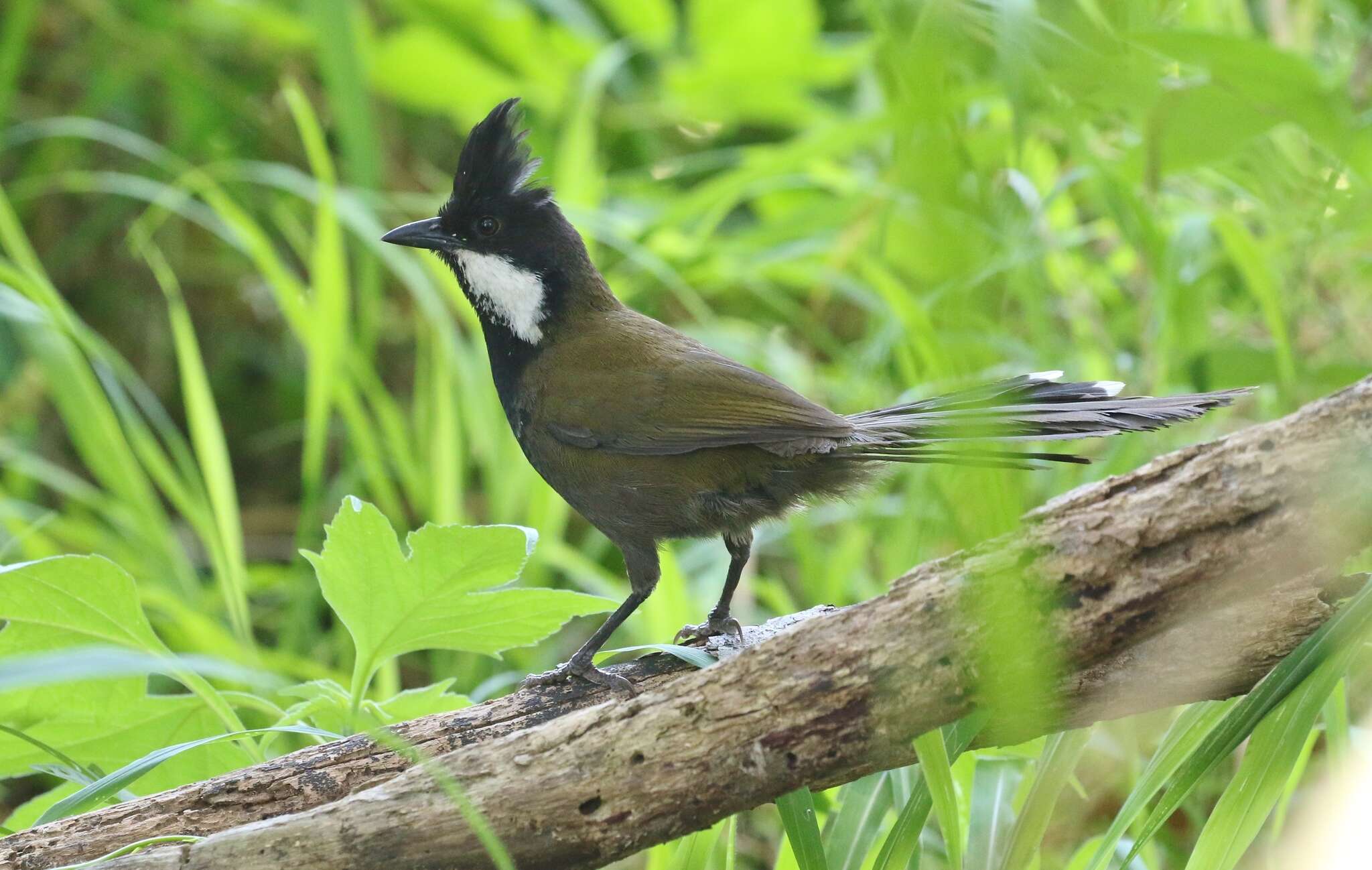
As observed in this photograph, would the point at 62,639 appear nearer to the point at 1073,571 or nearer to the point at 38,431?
the point at 1073,571

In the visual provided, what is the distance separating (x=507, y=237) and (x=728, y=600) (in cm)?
118

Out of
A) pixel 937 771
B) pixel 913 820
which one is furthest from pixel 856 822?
pixel 937 771

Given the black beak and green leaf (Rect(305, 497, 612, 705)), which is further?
the black beak

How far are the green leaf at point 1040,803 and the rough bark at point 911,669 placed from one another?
0.46ft

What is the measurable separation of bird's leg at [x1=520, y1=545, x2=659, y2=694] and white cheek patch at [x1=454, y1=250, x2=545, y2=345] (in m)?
0.68

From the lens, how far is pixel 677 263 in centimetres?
439

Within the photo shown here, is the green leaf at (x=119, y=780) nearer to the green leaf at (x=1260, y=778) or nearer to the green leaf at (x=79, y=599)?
the green leaf at (x=79, y=599)

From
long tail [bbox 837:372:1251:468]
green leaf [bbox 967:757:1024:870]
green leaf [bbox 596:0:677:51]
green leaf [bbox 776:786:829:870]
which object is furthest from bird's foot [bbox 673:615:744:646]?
green leaf [bbox 596:0:677:51]

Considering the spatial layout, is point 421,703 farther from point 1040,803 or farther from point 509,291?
point 509,291

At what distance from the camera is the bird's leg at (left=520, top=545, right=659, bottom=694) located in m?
2.30

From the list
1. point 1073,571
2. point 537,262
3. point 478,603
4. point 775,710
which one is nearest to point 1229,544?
point 1073,571

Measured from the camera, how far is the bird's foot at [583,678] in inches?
89.4

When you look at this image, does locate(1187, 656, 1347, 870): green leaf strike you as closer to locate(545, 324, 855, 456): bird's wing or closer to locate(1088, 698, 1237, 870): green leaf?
locate(1088, 698, 1237, 870): green leaf

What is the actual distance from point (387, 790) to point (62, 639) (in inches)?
30.3
